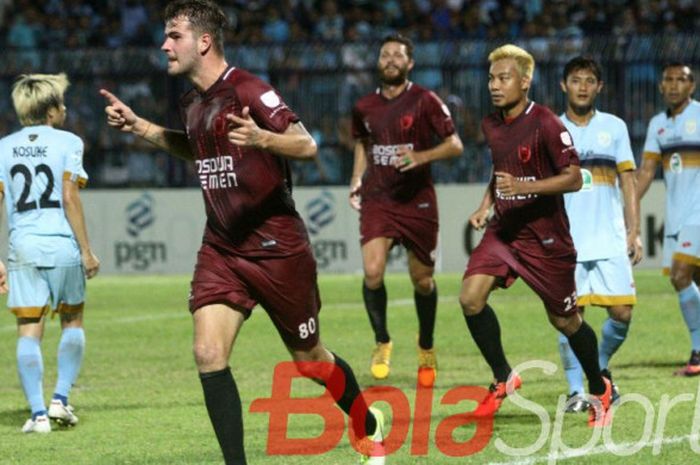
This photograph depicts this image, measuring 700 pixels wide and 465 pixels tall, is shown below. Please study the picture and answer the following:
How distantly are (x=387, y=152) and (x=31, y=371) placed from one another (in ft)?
12.7

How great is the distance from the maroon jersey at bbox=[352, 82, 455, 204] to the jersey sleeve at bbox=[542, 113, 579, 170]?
2.96 metres

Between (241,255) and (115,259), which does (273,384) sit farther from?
(115,259)

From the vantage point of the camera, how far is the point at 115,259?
22.4 metres

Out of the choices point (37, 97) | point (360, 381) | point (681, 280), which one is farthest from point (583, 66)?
point (37, 97)

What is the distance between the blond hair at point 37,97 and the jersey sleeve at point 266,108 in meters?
2.84

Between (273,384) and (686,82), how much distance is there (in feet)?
13.0

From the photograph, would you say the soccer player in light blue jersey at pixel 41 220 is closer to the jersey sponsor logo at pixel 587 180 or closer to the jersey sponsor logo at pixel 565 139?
the jersey sponsor logo at pixel 565 139

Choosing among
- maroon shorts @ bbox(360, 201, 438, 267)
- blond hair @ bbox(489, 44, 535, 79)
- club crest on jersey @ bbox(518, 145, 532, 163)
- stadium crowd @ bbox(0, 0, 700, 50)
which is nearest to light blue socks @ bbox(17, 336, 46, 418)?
club crest on jersey @ bbox(518, 145, 532, 163)

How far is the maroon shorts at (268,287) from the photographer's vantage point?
7320 mm

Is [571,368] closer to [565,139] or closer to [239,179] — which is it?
[565,139]

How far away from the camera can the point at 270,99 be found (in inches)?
283

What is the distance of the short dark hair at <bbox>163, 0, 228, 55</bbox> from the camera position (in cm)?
736

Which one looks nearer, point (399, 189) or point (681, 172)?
point (681, 172)

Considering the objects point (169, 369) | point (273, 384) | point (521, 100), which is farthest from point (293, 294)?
point (169, 369)
